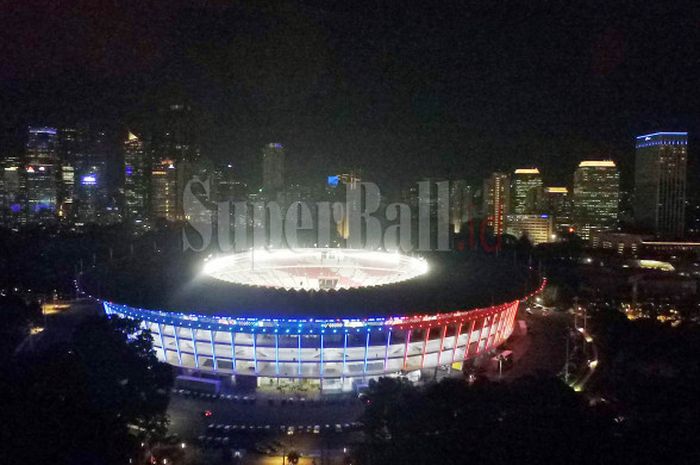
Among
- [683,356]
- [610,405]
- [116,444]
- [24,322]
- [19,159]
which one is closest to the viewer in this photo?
[116,444]

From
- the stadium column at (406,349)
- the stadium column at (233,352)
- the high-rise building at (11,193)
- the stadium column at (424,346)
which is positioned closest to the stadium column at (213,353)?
the stadium column at (233,352)

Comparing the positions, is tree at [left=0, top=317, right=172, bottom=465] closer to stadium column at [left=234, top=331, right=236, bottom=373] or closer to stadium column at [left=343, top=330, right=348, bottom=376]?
stadium column at [left=234, top=331, right=236, bottom=373]

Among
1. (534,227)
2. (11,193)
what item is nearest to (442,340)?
(534,227)

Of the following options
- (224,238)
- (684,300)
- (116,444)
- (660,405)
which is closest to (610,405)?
(660,405)

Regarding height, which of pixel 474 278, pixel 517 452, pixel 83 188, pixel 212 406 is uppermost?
pixel 83 188

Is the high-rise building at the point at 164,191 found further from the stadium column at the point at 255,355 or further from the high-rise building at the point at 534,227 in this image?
the stadium column at the point at 255,355

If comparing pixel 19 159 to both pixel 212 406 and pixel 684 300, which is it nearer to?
pixel 212 406

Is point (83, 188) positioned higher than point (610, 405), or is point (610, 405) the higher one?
point (83, 188)

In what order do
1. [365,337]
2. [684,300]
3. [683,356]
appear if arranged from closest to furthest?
[365,337] → [683,356] → [684,300]
